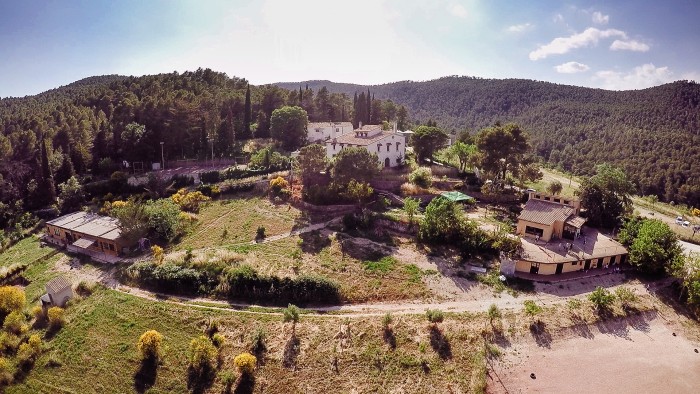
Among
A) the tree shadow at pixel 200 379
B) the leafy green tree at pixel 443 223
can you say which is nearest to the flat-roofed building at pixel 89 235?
the tree shadow at pixel 200 379

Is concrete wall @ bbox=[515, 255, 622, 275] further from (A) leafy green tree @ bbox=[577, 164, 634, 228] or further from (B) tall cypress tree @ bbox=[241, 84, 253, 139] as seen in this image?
(B) tall cypress tree @ bbox=[241, 84, 253, 139]

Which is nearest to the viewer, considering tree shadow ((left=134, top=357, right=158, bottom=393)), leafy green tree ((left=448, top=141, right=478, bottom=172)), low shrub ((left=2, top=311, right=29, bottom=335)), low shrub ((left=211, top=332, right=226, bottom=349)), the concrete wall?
tree shadow ((left=134, top=357, right=158, bottom=393))

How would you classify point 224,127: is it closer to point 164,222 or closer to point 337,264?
point 164,222

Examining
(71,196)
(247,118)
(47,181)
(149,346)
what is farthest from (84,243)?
(247,118)

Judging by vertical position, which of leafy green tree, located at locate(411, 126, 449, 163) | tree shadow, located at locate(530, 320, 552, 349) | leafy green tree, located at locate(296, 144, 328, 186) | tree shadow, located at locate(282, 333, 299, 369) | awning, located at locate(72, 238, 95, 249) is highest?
leafy green tree, located at locate(411, 126, 449, 163)

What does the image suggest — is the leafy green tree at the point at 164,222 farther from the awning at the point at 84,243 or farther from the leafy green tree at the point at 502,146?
the leafy green tree at the point at 502,146

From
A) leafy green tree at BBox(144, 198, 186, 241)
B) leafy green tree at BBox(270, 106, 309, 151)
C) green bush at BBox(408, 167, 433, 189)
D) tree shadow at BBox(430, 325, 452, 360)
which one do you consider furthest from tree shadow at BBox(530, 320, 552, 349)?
leafy green tree at BBox(270, 106, 309, 151)

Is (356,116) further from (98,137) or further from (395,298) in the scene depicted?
(395,298)

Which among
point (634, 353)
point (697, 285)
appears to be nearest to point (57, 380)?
point (634, 353)
